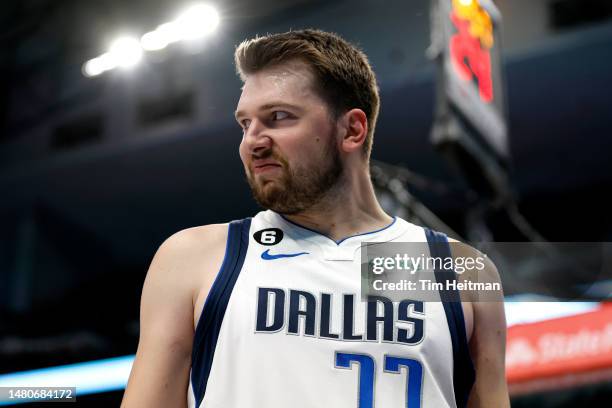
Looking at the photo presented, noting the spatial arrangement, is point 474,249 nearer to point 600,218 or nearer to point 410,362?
point 410,362

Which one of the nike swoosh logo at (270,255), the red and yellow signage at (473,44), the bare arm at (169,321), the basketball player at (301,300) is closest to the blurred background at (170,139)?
→ the red and yellow signage at (473,44)

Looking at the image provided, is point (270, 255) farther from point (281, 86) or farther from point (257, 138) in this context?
point (281, 86)

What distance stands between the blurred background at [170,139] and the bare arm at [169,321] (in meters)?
4.00

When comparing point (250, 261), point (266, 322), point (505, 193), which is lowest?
point (266, 322)

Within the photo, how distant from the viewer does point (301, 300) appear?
68.7 inches

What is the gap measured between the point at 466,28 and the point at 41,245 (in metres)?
9.55

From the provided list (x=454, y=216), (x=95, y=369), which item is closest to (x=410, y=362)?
(x=95, y=369)

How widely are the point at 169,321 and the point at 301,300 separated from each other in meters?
0.31

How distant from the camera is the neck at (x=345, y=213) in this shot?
1.92 meters

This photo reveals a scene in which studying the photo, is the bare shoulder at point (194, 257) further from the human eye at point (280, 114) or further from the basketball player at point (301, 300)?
the human eye at point (280, 114)

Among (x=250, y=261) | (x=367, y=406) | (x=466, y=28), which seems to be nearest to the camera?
(x=367, y=406)

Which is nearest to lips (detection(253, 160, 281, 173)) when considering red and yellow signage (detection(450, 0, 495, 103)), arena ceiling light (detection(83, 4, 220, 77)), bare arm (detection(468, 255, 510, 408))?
bare arm (detection(468, 255, 510, 408))

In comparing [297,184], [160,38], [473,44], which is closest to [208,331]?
[297,184]

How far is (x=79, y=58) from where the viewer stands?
10.5 m
